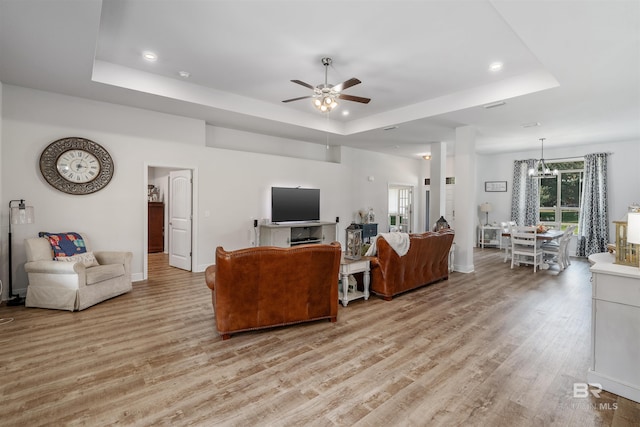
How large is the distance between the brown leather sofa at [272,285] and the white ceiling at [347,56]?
88.7 inches

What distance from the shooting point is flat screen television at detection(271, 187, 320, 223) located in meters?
6.64

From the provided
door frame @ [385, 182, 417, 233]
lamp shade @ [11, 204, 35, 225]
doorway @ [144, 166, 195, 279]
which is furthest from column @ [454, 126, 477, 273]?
lamp shade @ [11, 204, 35, 225]

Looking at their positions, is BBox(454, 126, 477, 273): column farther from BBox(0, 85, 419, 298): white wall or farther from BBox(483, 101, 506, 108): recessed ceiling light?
BBox(0, 85, 419, 298): white wall

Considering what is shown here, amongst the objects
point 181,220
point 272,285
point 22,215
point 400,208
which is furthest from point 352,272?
point 400,208

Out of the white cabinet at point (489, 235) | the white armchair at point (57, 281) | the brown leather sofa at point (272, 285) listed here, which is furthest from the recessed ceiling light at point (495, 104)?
the white armchair at point (57, 281)

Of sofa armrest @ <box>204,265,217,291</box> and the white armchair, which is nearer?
sofa armrest @ <box>204,265,217,291</box>

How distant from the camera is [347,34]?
3295mm

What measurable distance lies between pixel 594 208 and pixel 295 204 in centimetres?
734

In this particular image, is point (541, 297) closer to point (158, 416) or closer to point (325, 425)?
point (325, 425)

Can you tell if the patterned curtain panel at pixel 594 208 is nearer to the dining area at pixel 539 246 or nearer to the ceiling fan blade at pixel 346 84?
the dining area at pixel 539 246

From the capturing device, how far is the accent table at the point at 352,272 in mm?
3994

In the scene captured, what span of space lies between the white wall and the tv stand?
1.31 feet

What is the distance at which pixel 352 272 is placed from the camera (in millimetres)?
4086

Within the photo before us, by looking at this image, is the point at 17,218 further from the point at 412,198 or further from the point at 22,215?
the point at 412,198
